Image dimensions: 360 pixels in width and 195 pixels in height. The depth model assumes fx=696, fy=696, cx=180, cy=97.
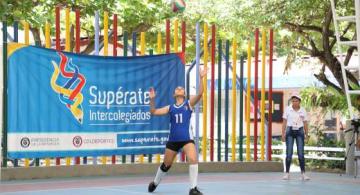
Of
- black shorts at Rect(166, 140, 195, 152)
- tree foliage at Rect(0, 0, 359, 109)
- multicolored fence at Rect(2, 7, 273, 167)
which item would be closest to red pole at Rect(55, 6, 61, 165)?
multicolored fence at Rect(2, 7, 273, 167)

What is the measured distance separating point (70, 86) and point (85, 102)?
0.48 m

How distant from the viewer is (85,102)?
14352 millimetres

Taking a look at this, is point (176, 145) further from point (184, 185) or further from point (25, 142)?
point (25, 142)

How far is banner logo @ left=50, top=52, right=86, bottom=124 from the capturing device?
13938 mm

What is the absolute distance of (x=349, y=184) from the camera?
14.2 metres

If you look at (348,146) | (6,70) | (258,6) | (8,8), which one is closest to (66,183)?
(6,70)

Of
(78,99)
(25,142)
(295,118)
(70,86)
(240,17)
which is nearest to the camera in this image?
(25,142)

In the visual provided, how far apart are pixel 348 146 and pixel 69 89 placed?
706cm

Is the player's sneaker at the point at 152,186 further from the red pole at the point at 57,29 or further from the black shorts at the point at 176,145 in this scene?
the red pole at the point at 57,29

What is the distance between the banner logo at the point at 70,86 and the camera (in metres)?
13.9

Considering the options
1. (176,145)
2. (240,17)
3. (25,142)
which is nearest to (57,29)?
(25,142)

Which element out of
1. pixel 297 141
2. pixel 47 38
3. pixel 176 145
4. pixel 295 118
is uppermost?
pixel 47 38

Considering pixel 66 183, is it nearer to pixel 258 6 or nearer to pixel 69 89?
pixel 69 89

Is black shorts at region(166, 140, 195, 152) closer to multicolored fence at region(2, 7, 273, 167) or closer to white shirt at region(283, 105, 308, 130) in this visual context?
multicolored fence at region(2, 7, 273, 167)
